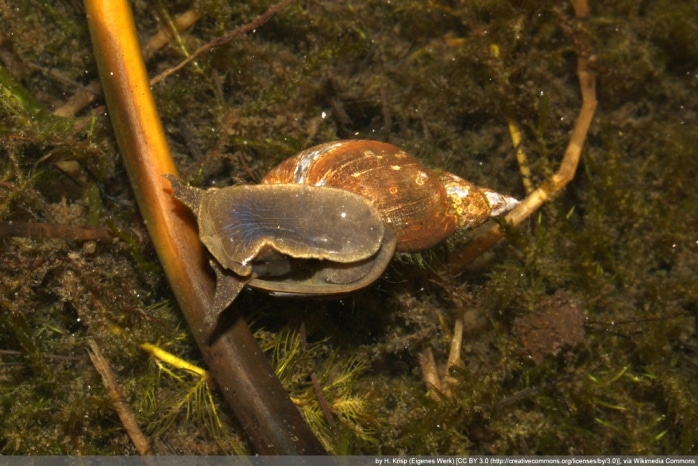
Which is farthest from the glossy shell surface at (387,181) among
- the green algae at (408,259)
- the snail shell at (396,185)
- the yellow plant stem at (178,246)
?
the yellow plant stem at (178,246)

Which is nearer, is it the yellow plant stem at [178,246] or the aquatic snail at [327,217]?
the aquatic snail at [327,217]

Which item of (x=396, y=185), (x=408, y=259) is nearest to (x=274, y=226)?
(x=396, y=185)

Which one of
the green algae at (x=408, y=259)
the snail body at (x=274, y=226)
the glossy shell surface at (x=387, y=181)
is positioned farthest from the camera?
the green algae at (x=408, y=259)

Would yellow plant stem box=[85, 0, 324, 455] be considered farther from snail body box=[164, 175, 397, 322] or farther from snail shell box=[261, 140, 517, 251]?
snail shell box=[261, 140, 517, 251]

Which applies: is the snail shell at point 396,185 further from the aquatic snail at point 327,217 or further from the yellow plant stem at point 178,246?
the yellow plant stem at point 178,246

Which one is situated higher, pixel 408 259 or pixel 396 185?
pixel 396 185

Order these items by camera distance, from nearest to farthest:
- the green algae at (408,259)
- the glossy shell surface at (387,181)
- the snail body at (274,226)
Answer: the snail body at (274,226)
the glossy shell surface at (387,181)
the green algae at (408,259)

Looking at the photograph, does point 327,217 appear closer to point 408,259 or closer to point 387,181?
point 387,181

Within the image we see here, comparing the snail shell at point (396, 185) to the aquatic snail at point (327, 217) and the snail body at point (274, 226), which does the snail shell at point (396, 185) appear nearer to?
the aquatic snail at point (327, 217)

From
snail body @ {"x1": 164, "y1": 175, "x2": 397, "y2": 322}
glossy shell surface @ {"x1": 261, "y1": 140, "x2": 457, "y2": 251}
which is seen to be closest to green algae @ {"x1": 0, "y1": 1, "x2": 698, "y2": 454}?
glossy shell surface @ {"x1": 261, "y1": 140, "x2": 457, "y2": 251}
